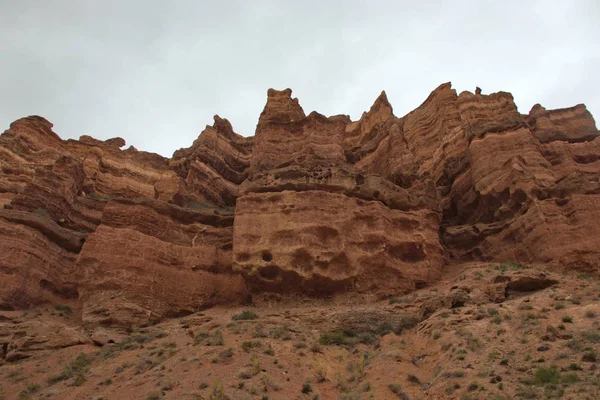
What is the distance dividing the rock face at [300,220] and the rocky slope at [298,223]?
72 millimetres

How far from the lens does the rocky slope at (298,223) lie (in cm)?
2697

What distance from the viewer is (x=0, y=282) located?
25.8m

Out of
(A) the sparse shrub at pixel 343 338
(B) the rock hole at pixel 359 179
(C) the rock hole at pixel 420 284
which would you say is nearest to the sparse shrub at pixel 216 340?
(A) the sparse shrub at pixel 343 338

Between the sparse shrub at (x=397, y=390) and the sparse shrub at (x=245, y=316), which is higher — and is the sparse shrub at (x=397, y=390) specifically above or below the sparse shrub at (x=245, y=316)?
below

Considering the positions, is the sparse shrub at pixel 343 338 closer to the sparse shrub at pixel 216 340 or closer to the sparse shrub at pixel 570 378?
the sparse shrub at pixel 216 340

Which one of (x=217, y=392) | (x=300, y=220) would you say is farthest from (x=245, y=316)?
(x=217, y=392)

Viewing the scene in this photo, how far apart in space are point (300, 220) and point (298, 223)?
25 cm

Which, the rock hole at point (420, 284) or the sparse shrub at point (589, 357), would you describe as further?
the rock hole at point (420, 284)

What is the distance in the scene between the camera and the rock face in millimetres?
27078

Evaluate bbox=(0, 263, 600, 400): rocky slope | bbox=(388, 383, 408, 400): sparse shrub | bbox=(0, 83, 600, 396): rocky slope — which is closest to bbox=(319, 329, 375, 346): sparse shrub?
bbox=(0, 263, 600, 400): rocky slope

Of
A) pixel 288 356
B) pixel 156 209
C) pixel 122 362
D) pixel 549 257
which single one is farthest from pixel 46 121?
pixel 549 257

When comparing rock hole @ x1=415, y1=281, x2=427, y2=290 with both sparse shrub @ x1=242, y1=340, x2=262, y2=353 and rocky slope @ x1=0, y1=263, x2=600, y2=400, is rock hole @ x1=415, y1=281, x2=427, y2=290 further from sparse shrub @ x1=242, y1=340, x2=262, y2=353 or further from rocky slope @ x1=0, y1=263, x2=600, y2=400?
sparse shrub @ x1=242, y1=340, x2=262, y2=353

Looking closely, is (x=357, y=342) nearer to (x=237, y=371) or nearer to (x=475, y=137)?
(x=237, y=371)

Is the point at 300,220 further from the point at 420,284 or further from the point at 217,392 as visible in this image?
the point at 217,392
